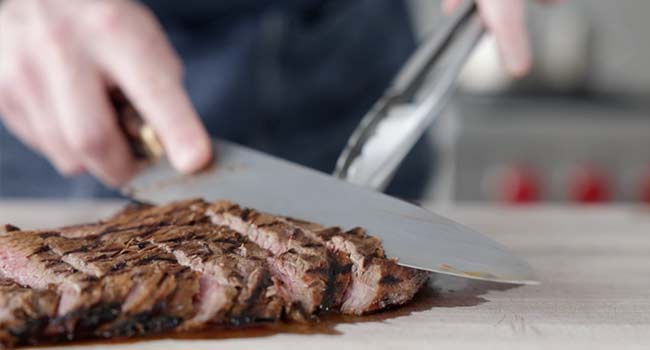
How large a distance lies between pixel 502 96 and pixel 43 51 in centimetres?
291

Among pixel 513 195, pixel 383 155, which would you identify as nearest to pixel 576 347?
pixel 383 155

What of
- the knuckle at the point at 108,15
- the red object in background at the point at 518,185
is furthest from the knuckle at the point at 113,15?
the red object in background at the point at 518,185

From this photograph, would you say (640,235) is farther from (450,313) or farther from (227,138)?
(227,138)

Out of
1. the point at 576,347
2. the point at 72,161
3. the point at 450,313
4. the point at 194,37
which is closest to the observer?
the point at 576,347

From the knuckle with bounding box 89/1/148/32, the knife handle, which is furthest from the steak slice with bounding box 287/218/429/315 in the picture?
the knuckle with bounding box 89/1/148/32

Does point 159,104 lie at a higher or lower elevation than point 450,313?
higher

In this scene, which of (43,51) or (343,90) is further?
(343,90)

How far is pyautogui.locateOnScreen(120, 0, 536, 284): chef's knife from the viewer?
1.03 meters

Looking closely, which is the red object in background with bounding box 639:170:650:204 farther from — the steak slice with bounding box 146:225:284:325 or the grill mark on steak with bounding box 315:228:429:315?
the steak slice with bounding box 146:225:284:325

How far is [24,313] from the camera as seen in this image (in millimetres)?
856

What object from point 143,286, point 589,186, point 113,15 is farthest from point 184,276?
point 589,186

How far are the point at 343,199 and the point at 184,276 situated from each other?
0.95ft

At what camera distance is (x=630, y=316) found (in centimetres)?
101

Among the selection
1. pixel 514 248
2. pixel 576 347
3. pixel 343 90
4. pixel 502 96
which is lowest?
pixel 576 347
